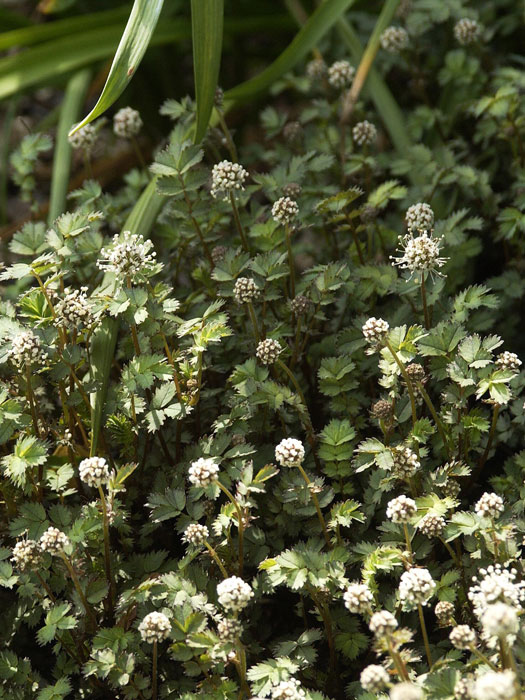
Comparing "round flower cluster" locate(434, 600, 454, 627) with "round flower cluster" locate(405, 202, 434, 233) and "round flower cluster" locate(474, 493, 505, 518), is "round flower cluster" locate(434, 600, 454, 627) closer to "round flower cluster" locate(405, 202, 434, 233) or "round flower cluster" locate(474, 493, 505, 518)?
"round flower cluster" locate(474, 493, 505, 518)

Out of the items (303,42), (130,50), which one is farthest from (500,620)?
(303,42)

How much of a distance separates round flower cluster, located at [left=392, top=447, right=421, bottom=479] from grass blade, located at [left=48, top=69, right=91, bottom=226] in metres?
1.25

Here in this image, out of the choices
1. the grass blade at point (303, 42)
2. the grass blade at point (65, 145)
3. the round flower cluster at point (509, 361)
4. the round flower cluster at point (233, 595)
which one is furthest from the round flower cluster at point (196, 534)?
the grass blade at point (303, 42)

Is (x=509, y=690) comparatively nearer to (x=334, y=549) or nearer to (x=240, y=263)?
(x=334, y=549)

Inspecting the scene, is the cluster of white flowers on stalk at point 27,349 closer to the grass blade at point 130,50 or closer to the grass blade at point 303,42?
the grass blade at point 130,50

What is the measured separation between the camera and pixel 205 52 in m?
1.96

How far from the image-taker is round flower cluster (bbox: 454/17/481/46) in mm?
2416

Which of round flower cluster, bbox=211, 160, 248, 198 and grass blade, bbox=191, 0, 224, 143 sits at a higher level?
grass blade, bbox=191, 0, 224, 143

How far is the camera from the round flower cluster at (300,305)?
175 centimetres

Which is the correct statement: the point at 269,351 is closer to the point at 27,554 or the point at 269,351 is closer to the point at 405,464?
the point at 405,464

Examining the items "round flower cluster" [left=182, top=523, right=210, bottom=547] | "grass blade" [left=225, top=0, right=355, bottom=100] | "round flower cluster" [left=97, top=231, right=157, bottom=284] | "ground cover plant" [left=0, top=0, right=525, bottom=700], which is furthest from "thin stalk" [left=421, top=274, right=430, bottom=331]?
"grass blade" [left=225, top=0, right=355, bottom=100]

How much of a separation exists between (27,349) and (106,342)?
0.24 meters

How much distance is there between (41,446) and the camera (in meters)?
1.59

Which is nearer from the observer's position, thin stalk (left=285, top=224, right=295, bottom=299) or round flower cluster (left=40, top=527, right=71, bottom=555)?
round flower cluster (left=40, top=527, right=71, bottom=555)
